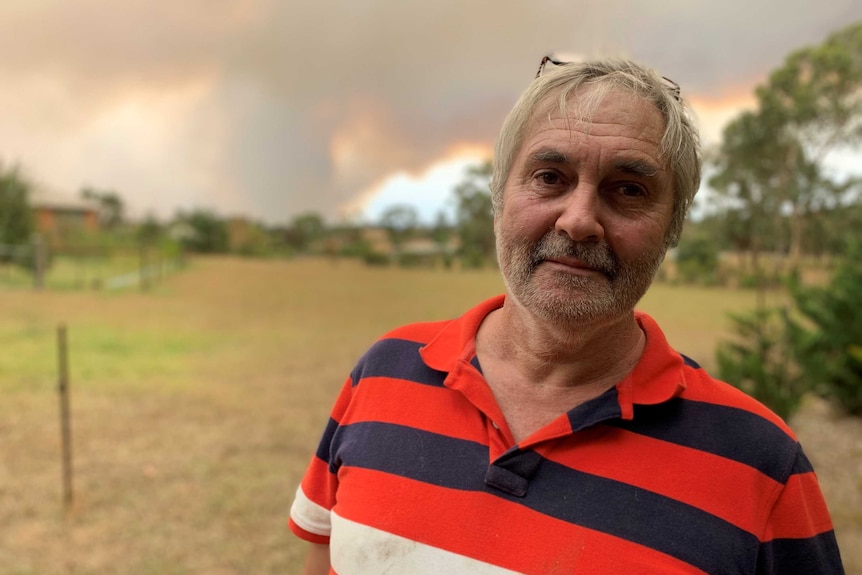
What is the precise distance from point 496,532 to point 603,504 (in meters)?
0.17

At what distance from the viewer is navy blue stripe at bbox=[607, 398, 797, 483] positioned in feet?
3.07

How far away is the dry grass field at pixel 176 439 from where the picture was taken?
3480 millimetres

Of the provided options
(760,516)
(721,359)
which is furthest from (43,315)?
(760,516)

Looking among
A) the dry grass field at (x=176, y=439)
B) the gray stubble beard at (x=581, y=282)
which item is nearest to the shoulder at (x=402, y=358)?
the gray stubble beard at (x=581, y=282)

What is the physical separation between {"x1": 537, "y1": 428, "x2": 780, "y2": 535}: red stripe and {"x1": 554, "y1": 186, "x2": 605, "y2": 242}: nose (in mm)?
315

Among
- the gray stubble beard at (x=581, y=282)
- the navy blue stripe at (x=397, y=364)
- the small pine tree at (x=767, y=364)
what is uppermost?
the gray stubble beard at (x=581, y=282)

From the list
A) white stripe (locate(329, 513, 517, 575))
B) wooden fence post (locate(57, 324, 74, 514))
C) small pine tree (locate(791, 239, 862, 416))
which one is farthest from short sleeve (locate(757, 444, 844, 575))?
small pine tree (locate(791, 239, 862, 416))

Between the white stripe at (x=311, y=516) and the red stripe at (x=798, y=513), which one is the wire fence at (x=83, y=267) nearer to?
the white stripe at (x=311, y=516)

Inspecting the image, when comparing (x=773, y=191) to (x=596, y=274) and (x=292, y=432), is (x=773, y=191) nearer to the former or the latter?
(x=292, y=432)

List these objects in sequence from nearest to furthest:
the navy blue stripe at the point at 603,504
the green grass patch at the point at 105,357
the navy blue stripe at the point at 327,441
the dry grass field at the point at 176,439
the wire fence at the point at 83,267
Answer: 1. the navy blue stripe at the point at 603,504
2. the navy blue stripe at the point at 327,441
3. the dry grass field at the point at 176,439
4. the green grass patch at the point at 105,357
5. the wire fence at the point at 83,267

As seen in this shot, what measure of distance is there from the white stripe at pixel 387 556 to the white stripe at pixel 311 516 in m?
0.14

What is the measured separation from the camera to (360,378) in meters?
1.22

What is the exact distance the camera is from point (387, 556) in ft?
3.33

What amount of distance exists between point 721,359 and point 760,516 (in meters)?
4.81
